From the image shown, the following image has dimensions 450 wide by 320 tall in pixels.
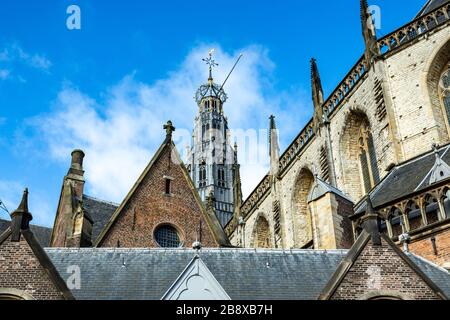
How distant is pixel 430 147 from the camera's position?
62.0 feet

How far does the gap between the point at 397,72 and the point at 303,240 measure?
8280 millimetres

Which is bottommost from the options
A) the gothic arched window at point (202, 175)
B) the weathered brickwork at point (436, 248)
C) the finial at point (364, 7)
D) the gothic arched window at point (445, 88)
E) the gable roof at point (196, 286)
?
the gable roof at point (196, 286)

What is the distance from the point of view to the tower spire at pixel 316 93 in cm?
2484

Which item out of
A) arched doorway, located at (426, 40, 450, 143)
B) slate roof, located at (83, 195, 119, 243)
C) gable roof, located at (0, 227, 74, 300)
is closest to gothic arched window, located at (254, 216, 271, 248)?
slate roof, located at (83, 195, 119, 243)

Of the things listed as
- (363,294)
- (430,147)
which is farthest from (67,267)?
(430,147)

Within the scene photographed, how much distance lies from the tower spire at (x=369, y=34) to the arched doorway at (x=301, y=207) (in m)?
6.03

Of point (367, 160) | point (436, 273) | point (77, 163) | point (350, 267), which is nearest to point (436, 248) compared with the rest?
point (436, 273)

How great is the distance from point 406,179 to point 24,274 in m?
10.8

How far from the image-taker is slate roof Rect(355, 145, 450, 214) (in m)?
15.7

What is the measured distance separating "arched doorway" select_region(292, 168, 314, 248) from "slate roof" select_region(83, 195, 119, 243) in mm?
8189

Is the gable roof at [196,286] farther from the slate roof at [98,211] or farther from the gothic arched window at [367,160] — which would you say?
the gothic arched window at [367,160]

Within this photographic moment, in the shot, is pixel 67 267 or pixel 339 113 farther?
pixel 339 113

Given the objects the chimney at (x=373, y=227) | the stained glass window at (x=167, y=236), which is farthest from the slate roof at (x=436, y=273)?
the stained glass window at (x=167, y=236)
